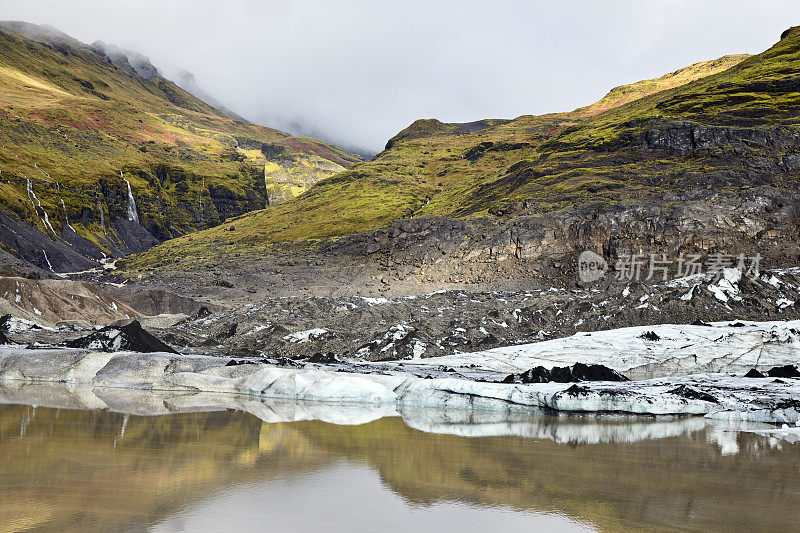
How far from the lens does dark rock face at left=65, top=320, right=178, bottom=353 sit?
21.6 metres

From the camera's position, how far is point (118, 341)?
2186 centimetres

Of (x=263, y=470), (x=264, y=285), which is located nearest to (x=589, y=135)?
(x=264, y=285)

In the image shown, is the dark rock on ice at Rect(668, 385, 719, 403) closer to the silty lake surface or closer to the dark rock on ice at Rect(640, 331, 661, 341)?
the silty lake surface

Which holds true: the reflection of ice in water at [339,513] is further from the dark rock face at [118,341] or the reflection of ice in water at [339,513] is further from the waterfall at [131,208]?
the waterfall at [131,208]

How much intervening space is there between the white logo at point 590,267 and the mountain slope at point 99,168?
63.9m

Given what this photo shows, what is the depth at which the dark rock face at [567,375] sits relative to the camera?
18.0 m

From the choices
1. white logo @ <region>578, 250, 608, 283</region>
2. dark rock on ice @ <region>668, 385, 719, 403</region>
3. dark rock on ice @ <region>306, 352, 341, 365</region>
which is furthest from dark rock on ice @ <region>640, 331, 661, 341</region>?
white logo @ <region>578, 250, 608, 283</region>

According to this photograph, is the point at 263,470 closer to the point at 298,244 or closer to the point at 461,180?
the point at 298,244

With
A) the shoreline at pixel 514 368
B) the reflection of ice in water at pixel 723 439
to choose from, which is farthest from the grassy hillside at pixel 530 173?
the reflection of ice in water at pixel 723 439

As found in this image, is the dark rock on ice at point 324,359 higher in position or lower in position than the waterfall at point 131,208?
lower

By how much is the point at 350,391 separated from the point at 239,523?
11.0m

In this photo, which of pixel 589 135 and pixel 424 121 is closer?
pixel 589 135

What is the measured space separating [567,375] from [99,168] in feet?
360

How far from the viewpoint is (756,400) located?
14.9 m
